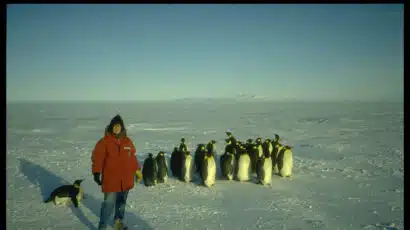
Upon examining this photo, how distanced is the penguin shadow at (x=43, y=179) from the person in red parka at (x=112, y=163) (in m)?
1.10

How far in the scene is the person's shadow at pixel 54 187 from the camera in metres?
4.03

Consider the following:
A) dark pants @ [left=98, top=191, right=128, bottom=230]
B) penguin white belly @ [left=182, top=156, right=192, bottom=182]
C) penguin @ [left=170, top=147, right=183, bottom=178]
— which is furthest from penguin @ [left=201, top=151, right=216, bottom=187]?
dark pants @ [left=98, top=191, right=128, bottom=230]

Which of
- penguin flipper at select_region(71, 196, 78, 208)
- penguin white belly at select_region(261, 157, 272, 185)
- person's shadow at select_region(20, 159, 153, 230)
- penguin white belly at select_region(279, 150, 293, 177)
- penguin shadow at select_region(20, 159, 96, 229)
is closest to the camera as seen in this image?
person's shadow at select_region(20, 159, 153, 230)

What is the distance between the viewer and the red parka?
332 centimetres

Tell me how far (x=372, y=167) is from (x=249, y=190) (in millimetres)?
4096

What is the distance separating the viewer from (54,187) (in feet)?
18.3

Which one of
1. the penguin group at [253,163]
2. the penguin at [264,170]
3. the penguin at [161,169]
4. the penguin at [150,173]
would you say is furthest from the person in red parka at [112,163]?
the penguin at [264,170]

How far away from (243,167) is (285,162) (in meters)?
1.06

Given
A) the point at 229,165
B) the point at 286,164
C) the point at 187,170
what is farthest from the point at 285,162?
the point at 187,170

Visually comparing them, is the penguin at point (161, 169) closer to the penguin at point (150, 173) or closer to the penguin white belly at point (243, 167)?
the penguin at point (150, 173)

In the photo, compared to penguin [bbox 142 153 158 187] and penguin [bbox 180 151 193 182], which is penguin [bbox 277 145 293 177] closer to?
penguin [bbox 180 151 193 182]

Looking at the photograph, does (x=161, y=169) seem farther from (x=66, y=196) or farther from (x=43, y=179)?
(x=43, y=179)

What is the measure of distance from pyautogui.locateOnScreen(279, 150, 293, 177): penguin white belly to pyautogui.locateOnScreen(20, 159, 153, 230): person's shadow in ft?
11.3
